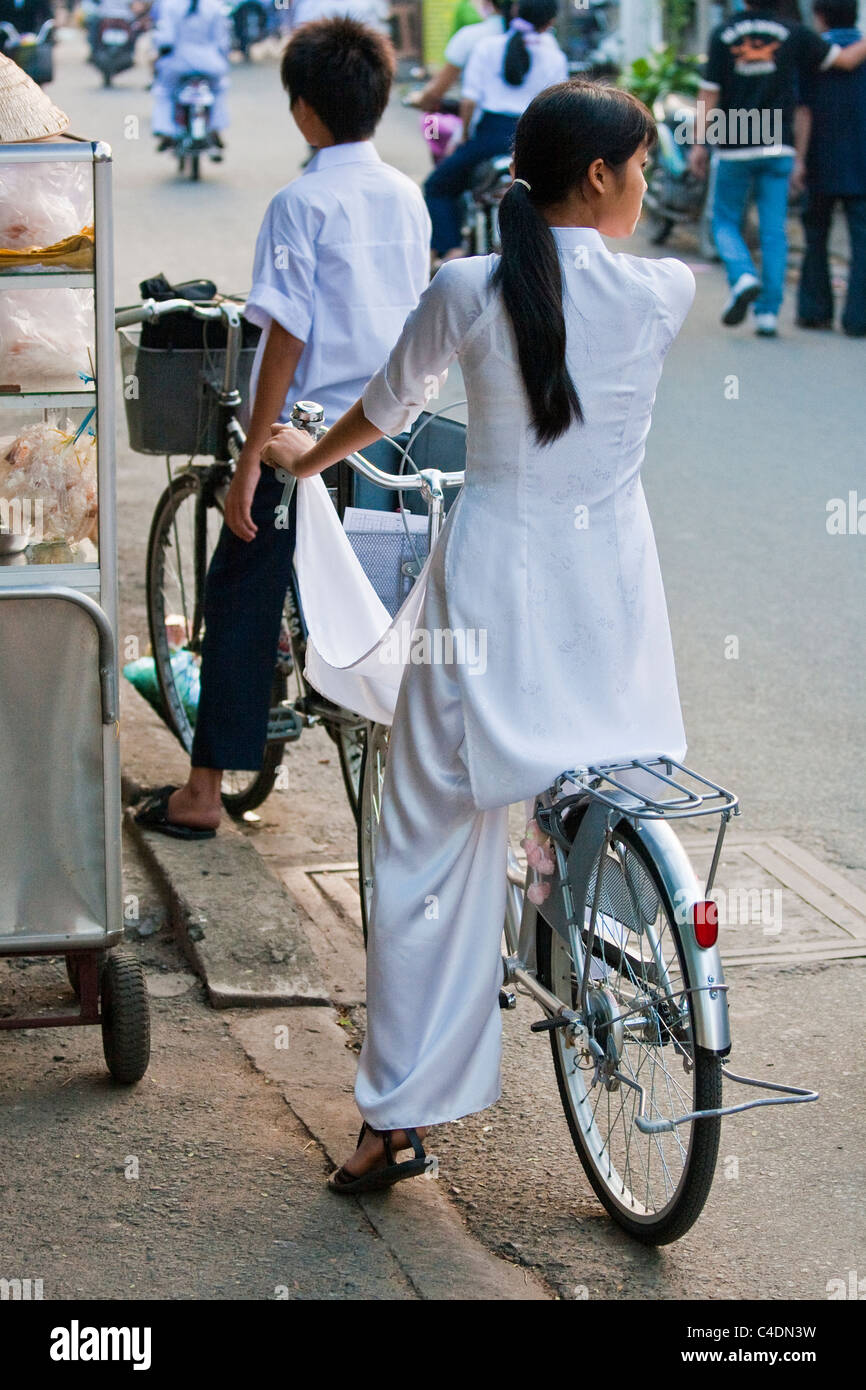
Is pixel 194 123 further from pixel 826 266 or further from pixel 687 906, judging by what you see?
pixel 687 906

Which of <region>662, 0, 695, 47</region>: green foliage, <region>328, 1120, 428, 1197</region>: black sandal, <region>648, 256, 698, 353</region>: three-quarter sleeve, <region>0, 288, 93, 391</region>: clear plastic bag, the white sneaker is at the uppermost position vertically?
<region>662, 0, 695, 47</region>: green foliage

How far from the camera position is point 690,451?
27.9 ft

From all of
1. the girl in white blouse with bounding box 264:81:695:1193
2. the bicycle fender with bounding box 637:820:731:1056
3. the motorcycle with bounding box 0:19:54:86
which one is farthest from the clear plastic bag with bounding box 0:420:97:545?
the motorcycle with bounding box 0:19:54:86

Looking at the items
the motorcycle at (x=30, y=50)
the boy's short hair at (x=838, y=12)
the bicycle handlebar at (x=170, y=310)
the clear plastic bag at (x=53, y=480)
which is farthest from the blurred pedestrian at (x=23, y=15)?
the clear plastic bag at (x=53, y=480)

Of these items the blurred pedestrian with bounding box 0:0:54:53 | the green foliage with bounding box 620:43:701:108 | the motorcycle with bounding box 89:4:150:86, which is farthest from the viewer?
the motorcycle with bounding box 89:4:150:86

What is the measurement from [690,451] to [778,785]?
3.84 metres

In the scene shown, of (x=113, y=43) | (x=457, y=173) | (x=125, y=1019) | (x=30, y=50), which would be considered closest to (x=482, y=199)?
(x=457, y=173)

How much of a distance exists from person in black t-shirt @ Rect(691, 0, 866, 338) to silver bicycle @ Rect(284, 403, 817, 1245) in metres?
8.28

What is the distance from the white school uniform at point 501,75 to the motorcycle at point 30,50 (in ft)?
25.7

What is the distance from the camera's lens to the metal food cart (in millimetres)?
3076

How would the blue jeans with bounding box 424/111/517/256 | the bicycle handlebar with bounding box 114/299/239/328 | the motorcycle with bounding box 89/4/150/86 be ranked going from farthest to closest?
the motorcycle with bounding box 89/4/150/86
the blue jeans with bounding box 424/111/517/256
the bicycle handlebar with bounding box 114/299/239/328

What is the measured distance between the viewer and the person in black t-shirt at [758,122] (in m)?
10.5

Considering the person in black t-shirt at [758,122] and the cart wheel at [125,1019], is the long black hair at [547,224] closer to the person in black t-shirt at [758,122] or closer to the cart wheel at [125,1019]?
the cart wheel at [125,1019]

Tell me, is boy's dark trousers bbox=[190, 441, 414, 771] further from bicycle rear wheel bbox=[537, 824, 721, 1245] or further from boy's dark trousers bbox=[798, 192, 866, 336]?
boy's dark trousers bbox=[798, 192, 866, 336]
